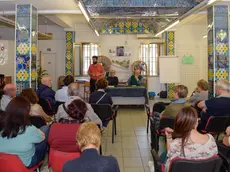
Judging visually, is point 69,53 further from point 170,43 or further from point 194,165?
point 194,165

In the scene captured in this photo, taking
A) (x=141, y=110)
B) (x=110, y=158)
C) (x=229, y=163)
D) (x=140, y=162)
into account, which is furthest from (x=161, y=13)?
(x=110, y=158)

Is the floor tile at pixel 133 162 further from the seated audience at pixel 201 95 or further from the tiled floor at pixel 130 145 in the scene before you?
the seated audience at pixel 201 95

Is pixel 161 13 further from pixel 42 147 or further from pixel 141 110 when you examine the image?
pixel 42 147

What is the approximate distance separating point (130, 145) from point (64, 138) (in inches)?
92.4

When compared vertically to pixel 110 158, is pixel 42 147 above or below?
below

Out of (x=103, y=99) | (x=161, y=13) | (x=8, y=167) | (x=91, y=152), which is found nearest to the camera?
(x=91, y=152)

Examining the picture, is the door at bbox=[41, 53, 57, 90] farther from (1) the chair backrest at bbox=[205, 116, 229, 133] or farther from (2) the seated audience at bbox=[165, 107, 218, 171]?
(2) the seated audience at bbox=[165, 107, 218, 171]

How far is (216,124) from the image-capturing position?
3.99 m

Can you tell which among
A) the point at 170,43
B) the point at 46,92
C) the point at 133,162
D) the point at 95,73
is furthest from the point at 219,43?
the point at 170,43

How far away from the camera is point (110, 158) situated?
1.98m

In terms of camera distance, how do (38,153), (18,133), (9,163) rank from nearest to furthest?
(9,163)
(18,133)
(38,153)

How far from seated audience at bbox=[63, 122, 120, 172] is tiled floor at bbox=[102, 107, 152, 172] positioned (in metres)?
1.88

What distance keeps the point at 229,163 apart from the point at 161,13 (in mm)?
4820

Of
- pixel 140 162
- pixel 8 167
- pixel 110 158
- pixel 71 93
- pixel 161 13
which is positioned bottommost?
pixel 140 162
